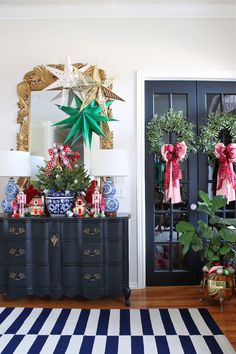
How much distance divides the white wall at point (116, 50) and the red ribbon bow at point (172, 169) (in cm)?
36

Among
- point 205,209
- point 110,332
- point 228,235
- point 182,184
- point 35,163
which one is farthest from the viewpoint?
point 182,184

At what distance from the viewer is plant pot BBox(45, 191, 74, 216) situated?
2.72 meters

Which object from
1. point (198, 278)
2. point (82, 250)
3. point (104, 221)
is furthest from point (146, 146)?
point (198, 278)

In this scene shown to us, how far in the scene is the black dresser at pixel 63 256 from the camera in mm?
2672

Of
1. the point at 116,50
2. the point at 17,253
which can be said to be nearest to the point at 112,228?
→ the point at 17,253

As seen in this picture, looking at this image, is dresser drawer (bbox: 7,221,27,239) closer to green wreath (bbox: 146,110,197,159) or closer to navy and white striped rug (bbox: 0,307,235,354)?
navy and white striped rug (bbox: 0,307,235,354)

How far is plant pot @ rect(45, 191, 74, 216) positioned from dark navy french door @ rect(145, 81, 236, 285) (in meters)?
0.94

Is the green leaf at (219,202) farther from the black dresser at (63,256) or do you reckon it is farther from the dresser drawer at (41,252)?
the dresser drawer at (41,252)

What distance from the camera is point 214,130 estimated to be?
10.2 feet

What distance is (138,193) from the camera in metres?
3.19

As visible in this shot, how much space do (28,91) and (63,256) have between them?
1.74 metres

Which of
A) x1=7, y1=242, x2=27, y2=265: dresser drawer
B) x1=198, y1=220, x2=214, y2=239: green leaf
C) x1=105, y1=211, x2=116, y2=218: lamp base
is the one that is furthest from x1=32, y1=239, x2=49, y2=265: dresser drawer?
x1=198, y1=220, x2=214, y2=239: green leaf

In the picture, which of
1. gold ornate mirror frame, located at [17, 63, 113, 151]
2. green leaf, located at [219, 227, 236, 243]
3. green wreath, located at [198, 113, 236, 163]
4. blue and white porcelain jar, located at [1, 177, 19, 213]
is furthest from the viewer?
gold ornate mirror frame, located at [17, 63, 113, 151]

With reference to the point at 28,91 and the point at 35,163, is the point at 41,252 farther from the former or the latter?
the point at 28,91
